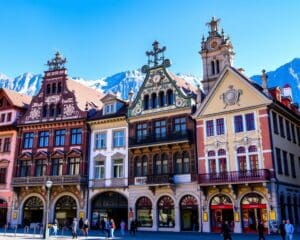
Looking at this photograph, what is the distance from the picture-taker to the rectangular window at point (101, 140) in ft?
150

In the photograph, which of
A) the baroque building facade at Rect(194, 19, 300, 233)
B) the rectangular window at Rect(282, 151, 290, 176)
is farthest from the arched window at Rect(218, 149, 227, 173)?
the rectangular window at Rect(282, 151, 290, 176)

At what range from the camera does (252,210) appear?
114 feet

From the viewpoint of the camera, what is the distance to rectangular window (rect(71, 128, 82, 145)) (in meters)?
46.5

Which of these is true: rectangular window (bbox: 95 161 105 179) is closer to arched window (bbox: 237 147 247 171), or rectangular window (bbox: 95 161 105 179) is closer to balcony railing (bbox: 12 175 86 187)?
balcony railing (bbox: 12 175 86 187)

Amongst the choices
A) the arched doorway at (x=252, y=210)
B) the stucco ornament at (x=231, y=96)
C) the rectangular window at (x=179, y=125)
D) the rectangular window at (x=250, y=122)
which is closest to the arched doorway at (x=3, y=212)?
the rectangular window at (x=179, y=125)

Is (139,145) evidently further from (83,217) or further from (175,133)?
(83,217)

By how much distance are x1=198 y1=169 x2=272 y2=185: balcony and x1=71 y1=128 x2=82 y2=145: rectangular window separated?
17615mm

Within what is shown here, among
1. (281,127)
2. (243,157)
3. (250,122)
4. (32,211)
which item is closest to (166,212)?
(243,157)

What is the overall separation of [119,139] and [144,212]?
31.5ft

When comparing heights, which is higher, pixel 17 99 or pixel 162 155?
pixel 17 99

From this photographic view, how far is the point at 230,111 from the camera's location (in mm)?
37719

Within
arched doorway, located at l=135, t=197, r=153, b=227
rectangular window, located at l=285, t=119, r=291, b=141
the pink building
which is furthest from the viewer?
the pink building

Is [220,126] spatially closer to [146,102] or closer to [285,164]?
[285,164]

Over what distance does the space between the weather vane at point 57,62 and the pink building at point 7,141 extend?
7655 mm
